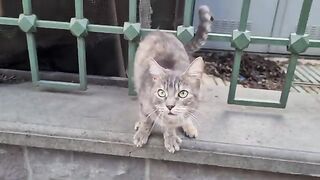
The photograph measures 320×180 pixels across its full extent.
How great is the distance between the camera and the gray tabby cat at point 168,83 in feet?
4.41

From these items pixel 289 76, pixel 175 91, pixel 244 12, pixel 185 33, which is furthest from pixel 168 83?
pixel 289 76

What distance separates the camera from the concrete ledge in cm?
147

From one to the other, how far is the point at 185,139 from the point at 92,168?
1.38 feet

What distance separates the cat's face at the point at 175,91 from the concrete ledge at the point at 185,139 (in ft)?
0.61

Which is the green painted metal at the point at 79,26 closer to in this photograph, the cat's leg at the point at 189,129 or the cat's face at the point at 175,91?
the cat's face at the point at 175,91

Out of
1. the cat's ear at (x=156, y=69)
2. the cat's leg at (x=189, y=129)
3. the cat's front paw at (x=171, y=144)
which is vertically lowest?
the cat's front paw at (x=171, y=144)

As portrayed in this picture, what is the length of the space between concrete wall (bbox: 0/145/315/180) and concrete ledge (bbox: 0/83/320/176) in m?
0.06

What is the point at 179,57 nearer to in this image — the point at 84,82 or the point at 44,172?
the point at 84,82

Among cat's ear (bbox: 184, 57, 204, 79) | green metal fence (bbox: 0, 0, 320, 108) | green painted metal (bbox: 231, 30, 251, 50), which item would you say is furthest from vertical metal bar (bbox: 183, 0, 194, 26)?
cat's ear (bbox: 184, 57, 204, 79)

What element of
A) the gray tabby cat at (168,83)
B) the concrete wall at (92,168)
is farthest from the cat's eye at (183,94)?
the concrete wall at (92,168)

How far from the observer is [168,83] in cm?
134

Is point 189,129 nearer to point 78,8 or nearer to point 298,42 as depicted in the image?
point 298,42

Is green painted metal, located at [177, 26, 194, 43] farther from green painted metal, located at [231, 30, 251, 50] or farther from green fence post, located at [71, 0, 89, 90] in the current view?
green fence post, located at [71, 0, 89, 90]

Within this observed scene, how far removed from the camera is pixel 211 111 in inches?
67.4
